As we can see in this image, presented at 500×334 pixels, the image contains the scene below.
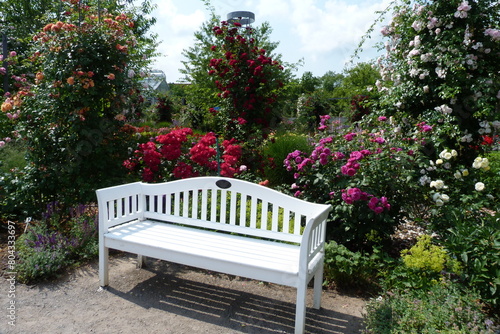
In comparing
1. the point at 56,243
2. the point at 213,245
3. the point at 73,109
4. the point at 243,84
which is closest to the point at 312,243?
the point at 213,245

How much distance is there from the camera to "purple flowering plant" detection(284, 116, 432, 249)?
3479 mm

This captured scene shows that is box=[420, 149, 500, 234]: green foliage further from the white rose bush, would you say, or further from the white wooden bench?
the white wooden bench

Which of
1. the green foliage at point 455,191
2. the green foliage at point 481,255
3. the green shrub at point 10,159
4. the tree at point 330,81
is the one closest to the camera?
the green foliage at point 481,255

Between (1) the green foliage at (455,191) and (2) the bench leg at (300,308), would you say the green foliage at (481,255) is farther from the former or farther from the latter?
(2) the bench leg at (300,308)

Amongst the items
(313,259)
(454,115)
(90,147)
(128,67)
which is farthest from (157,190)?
(454,115)

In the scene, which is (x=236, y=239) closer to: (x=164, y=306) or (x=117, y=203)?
(x=164, y=306)

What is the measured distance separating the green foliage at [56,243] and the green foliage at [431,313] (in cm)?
280

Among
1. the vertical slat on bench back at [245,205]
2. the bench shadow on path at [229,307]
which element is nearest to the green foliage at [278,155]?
the vertical slat on bench back at [245,205]

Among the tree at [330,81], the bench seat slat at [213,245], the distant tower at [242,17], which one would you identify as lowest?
the bench seat slat at [213,245]

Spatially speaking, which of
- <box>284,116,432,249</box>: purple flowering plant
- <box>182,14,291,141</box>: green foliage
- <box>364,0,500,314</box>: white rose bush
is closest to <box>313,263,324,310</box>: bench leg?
<box>284,116,432,249</box>: purple flowering plant

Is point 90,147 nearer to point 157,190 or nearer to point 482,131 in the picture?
point 157,190

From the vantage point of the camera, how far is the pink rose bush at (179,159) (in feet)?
14.9

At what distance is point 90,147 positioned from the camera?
4367 millimetres

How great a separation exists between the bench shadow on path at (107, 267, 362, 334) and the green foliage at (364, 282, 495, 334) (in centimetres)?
33
